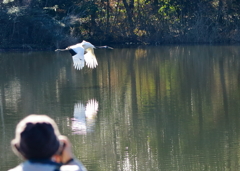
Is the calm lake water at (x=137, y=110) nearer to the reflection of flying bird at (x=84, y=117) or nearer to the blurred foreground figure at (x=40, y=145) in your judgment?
the reflection of flying bird at (x=84, y=117)

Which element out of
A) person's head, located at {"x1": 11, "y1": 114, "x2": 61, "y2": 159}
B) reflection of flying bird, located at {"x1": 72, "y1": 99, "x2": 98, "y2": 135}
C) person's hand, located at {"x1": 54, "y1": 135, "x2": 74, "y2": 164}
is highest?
person's head, located at {"x1": 11, "y1": 114, "x2": 61, "y2": 159}

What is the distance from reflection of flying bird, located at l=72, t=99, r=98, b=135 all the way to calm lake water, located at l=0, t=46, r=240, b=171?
0.05ft

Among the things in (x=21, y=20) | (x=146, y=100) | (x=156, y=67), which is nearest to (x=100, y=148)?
(x=146, y=100)

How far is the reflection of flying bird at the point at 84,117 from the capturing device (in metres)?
7.60

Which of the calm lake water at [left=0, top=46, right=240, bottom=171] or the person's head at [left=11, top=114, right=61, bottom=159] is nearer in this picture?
the person's head at [left=11, top=114, right=61, bottom=159]

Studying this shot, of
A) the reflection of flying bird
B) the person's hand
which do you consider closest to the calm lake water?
the reflection of flying bird

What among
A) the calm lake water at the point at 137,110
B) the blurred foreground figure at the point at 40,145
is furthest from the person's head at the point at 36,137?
the calm lake water at the point at 137,110

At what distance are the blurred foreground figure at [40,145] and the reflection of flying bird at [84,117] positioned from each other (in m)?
5.65

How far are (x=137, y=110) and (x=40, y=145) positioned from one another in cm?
731

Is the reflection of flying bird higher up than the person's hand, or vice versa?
the person's hand

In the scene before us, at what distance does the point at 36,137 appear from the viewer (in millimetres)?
1615

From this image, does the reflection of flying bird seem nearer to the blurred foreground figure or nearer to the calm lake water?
the calm lake water

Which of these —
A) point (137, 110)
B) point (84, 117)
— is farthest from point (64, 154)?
point (137, 110)

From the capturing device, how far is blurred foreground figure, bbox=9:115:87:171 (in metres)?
1.62
